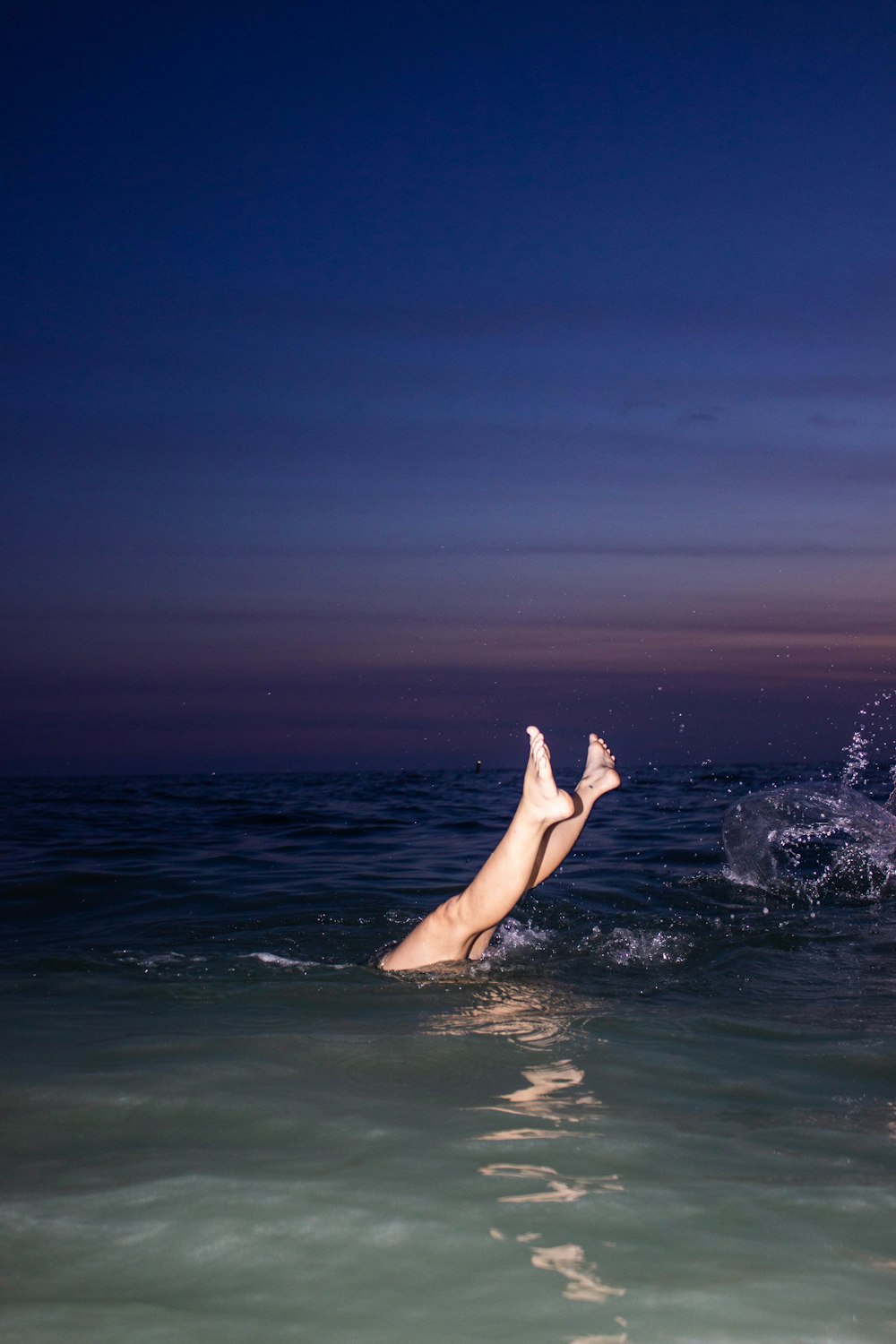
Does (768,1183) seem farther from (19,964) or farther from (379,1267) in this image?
(19,964)

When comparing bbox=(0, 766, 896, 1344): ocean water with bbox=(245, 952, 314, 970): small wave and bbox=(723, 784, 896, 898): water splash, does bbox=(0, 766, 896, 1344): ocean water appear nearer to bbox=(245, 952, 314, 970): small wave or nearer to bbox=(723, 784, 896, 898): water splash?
bbox=(245, 952, 314, 970): small wave

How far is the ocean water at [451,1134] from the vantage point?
1.91 metres

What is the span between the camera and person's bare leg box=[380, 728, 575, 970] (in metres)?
4.62

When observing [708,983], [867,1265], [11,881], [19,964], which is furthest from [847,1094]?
[11,881]

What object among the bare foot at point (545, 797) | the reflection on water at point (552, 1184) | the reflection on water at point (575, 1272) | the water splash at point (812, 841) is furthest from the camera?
the water splash at point (812, 841)

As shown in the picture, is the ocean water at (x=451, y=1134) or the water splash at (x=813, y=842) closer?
the ocean water at (x=451, y=1134)

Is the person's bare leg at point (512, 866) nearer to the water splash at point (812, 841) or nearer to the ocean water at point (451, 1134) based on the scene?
the ocean water at point (451, 1134)

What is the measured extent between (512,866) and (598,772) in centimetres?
109

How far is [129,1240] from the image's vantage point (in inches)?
84.9

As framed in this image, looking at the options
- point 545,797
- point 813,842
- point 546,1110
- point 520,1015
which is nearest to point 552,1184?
point 546,1110

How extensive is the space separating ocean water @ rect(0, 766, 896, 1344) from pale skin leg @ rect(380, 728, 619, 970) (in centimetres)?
17

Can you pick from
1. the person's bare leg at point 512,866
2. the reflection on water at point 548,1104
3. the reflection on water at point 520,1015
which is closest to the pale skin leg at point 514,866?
the person's bare leg at point 512,866

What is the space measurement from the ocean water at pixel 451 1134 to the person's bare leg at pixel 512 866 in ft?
1.11

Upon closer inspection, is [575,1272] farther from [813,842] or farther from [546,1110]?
[813,842]
